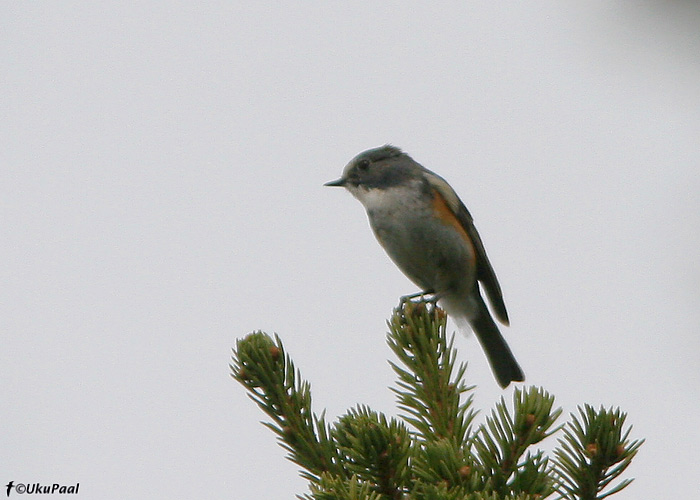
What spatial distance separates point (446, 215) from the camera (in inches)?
220

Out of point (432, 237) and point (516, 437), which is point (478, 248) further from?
point (516, 437)

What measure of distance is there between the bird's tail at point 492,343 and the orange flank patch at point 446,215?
1.79ft

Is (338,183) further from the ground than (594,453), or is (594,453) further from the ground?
(338,183)

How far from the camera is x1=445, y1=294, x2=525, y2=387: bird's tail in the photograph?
5.98 metres

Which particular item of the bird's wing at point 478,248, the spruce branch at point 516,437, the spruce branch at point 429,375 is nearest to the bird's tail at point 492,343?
the bird's wing at point 478,248

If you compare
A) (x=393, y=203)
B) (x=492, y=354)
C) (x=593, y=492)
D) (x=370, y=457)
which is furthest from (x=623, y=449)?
(x=492, y=354)

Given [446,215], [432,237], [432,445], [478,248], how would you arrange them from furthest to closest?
[478,248]
[446,215]
[432,237]
[432,445]

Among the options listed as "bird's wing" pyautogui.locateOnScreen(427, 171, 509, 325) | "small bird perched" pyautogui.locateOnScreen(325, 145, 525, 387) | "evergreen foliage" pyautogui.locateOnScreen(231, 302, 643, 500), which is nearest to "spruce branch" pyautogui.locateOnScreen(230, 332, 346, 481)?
"evergreen foliage" pyautogui.locateOnScreen(231, 302, 643, 500)

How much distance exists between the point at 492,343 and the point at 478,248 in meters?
0.82

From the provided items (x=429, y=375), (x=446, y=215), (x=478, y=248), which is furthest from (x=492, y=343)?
(x=429, y=375)

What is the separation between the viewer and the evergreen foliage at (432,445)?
1990 mm

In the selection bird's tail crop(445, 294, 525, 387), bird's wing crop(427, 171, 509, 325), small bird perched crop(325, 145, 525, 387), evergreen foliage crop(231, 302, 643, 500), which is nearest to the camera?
evergreen foliage crop(231, 302, 643, 500)

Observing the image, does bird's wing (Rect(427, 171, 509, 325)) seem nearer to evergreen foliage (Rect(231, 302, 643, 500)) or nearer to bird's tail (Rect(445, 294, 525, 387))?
bird's tail (Rect(445, 294, 525, 387))

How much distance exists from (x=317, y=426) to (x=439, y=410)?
1.35ft
